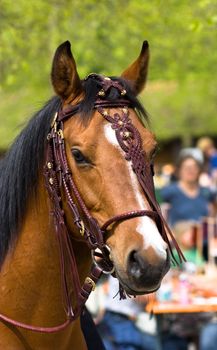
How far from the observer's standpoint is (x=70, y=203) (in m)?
3.01

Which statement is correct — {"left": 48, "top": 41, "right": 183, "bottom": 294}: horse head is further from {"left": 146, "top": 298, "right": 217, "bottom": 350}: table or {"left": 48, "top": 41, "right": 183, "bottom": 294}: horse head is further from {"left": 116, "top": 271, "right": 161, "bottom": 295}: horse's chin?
{"left": 146, "top": 298, "right": 217, "bottom": 350}: table

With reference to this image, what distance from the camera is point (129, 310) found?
6.27 meters

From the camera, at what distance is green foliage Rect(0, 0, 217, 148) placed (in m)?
7.34

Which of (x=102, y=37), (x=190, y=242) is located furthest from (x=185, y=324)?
(x=102, y=37)

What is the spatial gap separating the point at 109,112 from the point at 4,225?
0.71 m

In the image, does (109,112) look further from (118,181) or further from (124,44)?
(124,44)

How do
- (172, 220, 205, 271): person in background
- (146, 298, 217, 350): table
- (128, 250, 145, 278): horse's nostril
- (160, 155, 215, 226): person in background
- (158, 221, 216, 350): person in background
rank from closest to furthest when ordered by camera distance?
(128, 250, 145, 278): horse's nostril → (146, 298, 217, 350): table → (158, 221, 216, 350): person in background → (172, 220, 205, 271): person in background → (160, 155, 215, 226): person in background

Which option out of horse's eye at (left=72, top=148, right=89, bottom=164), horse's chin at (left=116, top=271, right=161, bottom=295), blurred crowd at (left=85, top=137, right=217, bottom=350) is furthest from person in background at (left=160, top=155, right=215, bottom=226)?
horse's chin at (left=116, top=271, right=161, bottom=295)

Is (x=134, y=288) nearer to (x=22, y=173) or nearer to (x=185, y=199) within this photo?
(x=22, y=173)

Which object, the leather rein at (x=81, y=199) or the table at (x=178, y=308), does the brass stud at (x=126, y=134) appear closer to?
the leather rein at (x=81, y=199)

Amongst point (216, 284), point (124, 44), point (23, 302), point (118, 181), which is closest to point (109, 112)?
point (118, 181)

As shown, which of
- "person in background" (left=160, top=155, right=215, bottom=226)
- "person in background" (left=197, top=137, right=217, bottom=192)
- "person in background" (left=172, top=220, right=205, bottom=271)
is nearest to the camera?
"person in background" (left=172, top=220, right=205, bottom=271)

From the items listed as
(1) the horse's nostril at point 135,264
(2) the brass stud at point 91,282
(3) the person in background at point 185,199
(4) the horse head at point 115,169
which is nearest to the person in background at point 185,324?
(3) the person in background at point 185,199

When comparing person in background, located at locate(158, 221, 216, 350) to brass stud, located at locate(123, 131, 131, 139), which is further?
person in background, located at locate(158, 221, 216, 350)
